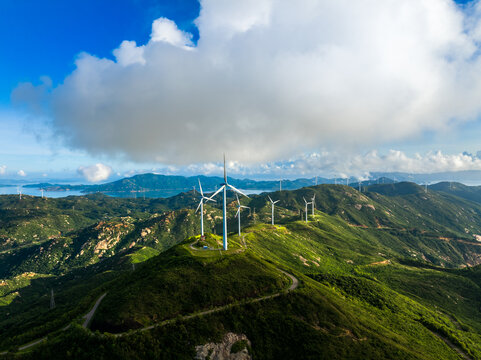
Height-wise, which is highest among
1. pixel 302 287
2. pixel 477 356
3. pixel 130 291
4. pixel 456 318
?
pixel 130 291

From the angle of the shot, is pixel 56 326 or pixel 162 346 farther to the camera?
pixel 56 326

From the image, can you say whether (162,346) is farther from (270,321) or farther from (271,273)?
(271,273)

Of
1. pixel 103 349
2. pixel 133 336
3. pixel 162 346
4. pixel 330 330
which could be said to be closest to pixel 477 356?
pixel 330 330

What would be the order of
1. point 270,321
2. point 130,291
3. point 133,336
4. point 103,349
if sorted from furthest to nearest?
point 130,291 → point 270,321 → point 133,336 → point 103,349

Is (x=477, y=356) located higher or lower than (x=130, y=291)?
lower

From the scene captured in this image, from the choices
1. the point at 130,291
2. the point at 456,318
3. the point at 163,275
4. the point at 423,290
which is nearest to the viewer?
the point at 130,291

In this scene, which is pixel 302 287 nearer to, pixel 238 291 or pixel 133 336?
pixel 238 291
